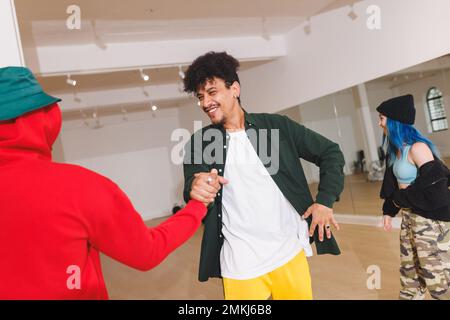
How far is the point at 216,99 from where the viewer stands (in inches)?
64.4

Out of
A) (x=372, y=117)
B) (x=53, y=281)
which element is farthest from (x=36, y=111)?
(x=372, y=117)

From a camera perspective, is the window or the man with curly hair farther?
the window

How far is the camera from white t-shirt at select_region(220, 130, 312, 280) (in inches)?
62.4

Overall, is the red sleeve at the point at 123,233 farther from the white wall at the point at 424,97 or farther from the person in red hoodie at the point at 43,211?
the white wall at the point at 424,97

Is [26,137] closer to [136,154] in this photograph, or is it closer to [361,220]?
[361,220]

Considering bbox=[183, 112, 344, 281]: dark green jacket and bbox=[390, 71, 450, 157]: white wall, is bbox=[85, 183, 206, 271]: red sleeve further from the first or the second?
bbox=[390, 71, 450, 157]: white wall

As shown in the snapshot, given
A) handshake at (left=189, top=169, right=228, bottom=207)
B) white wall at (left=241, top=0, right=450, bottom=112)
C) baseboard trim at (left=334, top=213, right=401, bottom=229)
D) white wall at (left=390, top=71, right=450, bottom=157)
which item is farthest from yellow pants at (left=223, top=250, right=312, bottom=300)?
baseboard trim at (left=334, top=213, right=401, bottom=229)

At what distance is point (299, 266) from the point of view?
1.65 meters

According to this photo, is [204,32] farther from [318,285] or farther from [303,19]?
[318,285]

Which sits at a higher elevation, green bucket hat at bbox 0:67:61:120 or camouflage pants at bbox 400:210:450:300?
green bucket hat at bbox 0:67:61:120

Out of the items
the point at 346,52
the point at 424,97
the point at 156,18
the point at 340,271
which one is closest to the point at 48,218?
the point at 340,271

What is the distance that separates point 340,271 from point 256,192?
2.58 m

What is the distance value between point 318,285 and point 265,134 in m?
2.31

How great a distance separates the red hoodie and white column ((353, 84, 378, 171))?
5025 mm
